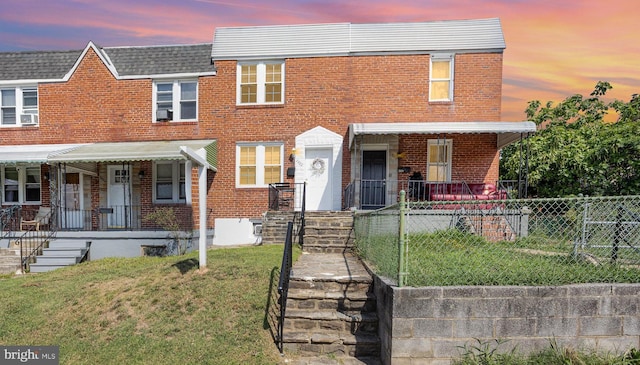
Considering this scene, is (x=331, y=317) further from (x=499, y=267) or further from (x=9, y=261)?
(x=9, y=261)

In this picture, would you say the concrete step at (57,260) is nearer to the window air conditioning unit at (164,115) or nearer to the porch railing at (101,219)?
the porch railing at (101,219)

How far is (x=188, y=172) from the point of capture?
9.96 m

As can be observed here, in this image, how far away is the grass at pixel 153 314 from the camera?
17.7 feet

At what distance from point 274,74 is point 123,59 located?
633cm

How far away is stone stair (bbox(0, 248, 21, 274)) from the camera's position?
1078 centimetres

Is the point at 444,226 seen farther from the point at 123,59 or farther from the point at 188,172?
the point at 123,59

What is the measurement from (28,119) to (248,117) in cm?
904

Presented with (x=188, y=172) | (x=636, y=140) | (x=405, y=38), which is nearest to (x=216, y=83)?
(x=188, y=172)

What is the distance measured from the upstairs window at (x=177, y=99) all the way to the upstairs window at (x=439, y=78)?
906cm

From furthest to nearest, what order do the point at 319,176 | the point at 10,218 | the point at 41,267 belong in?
the point at 319,176
the point at 10,218
the point at 41,267

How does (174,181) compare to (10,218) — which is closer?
(10,218)

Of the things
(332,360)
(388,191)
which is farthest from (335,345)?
(388,191)

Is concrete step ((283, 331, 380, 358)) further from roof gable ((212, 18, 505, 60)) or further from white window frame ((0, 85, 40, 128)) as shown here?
white window frame ((0, 85, 40, 128))

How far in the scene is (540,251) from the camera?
18.6 ft
